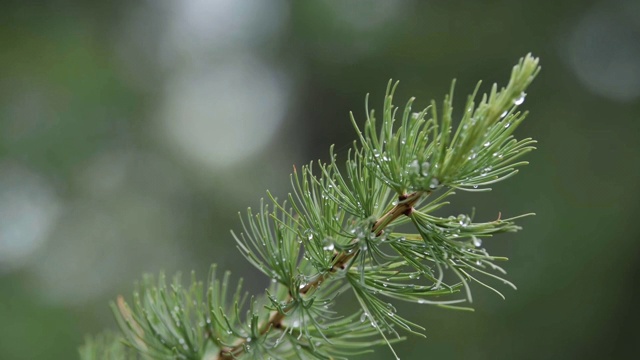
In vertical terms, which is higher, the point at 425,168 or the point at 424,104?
the point at 424,104

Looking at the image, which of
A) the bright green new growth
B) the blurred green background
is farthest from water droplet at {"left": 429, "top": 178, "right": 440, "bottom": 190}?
the blurred green background

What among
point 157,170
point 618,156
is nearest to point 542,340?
point 618,156

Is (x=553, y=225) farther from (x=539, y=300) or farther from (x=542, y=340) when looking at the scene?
(x=542, y=340)

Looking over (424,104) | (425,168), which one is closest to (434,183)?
(425,168)

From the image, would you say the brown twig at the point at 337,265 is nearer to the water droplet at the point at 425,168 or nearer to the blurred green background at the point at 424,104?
the water droplet at the point at 425,168

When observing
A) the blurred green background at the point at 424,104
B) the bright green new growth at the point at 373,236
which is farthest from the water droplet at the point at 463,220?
the blurred green background at the point at 424,104

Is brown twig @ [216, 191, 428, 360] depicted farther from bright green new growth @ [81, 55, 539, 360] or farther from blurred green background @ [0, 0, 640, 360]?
blurred green background @ [0, 0, 640, 360]

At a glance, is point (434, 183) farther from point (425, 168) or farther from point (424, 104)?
point (424, 104)

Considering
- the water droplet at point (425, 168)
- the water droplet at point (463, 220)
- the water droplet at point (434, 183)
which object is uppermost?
the water droplet at point (425, 168)

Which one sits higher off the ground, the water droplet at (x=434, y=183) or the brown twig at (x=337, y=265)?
the brown twig at (x=337, y=265)
